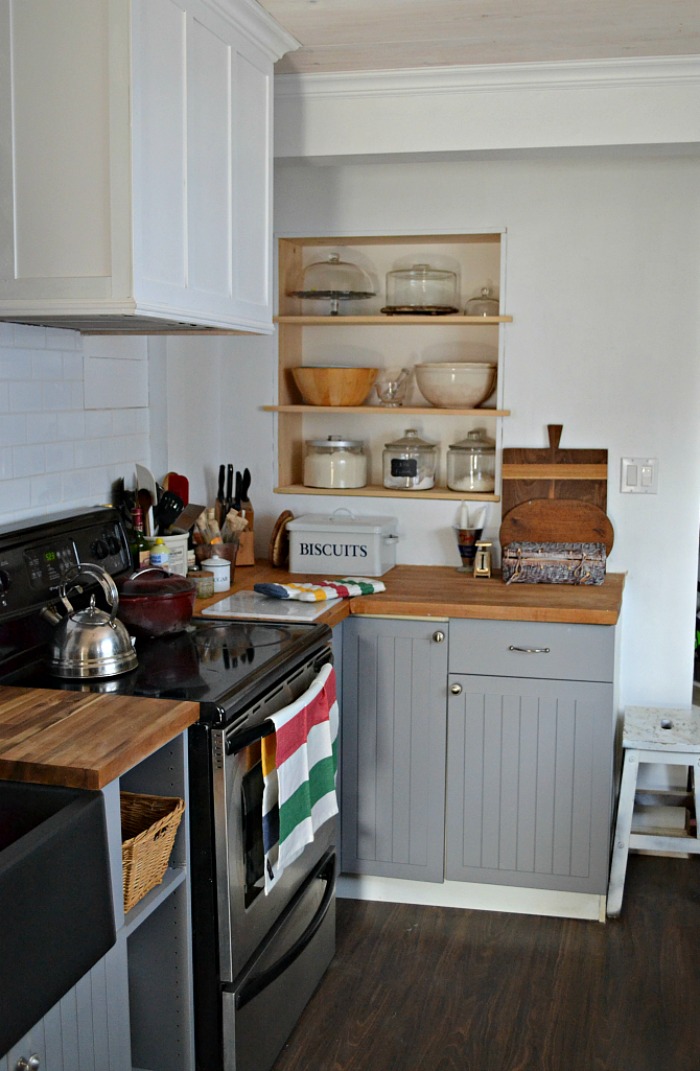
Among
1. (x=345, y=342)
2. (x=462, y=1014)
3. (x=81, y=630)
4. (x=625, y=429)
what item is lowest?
(x=462, y=1014)

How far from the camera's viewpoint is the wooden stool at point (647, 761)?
3062mm

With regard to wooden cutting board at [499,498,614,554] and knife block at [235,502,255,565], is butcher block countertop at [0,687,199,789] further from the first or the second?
wooden cutting board at [499,498,614,554]

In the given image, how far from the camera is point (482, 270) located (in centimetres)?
361

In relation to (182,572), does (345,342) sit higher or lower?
higher

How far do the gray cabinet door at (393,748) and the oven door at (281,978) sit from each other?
31 cm

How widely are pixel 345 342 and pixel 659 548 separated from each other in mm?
1275

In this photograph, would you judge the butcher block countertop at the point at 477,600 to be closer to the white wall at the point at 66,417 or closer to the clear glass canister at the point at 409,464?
the clear glass canister at the point at 409,464

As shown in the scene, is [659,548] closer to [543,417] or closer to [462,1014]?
[543,417]

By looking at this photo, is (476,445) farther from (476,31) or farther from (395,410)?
(476,31)

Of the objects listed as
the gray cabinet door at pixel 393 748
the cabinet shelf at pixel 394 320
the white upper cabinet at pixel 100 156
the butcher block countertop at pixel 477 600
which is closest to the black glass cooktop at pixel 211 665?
the butcher block countertop at pixel 477 600

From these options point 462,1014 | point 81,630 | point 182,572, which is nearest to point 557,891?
point 462,1014

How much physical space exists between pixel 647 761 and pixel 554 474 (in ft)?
3.06

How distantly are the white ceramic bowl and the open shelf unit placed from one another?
5cm

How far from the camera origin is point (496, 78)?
9.75ft
